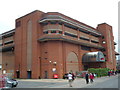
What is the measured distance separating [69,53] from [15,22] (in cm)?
2150

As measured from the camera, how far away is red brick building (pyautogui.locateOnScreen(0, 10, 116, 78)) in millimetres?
40688

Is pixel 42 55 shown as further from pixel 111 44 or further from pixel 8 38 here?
pixel 111 44

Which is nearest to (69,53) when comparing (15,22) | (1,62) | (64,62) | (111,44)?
(64,62)

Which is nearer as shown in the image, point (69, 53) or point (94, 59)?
point (69, 53)

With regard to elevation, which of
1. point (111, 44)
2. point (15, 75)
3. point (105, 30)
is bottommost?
point (15, 75)

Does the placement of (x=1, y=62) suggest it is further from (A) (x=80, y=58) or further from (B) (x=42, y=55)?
(A) (x=80, y=58)

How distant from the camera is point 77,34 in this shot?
49656mm

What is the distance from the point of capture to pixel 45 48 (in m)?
41.8

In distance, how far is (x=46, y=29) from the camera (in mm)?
42500

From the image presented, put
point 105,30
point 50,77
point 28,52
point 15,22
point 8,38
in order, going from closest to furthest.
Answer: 1. point 50,77
2. point 28,52
3. point 15,22
4. point 8,38
5. point 105,30

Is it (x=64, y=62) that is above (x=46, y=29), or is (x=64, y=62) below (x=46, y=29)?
below

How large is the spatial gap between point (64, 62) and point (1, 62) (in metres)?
24.8

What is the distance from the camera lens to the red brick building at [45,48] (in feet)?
133

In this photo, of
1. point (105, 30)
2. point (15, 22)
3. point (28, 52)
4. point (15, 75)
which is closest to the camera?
point (28, 52)
